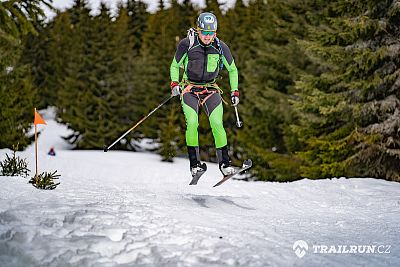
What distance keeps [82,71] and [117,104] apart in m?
4.30

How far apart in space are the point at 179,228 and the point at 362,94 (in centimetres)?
894

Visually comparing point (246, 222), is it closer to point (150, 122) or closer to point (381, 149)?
point (381, 149)

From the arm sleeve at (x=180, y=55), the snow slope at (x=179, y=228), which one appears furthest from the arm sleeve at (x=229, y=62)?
the snow slope at (x=179, y=228)

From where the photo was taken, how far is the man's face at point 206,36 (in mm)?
7410

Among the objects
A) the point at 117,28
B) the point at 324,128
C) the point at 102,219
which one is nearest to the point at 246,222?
the point at 102,219

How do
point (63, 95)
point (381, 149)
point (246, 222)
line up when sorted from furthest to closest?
point (63, 95), point (381, 149), point (246, 222)

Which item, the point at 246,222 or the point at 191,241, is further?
the point at 246,222

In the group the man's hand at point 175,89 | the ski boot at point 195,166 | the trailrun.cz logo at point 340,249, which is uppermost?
the man's hand at point 175,89

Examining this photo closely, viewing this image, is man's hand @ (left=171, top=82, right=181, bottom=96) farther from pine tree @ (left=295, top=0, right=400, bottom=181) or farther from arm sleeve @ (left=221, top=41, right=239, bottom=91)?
pine tree @ (left=295, top=0, right=400, bottom=181)

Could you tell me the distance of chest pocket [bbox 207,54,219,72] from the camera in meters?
7.60

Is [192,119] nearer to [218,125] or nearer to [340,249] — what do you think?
[218,125]

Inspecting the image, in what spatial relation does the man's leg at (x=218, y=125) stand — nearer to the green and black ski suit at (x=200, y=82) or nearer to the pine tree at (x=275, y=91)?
the green and black ski suit at (x=200, y=82)

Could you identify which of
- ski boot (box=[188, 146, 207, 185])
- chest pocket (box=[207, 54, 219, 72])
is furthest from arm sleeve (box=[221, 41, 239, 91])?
ski boot (box=[188, 146, 207, 185])

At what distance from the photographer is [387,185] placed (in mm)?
9102
